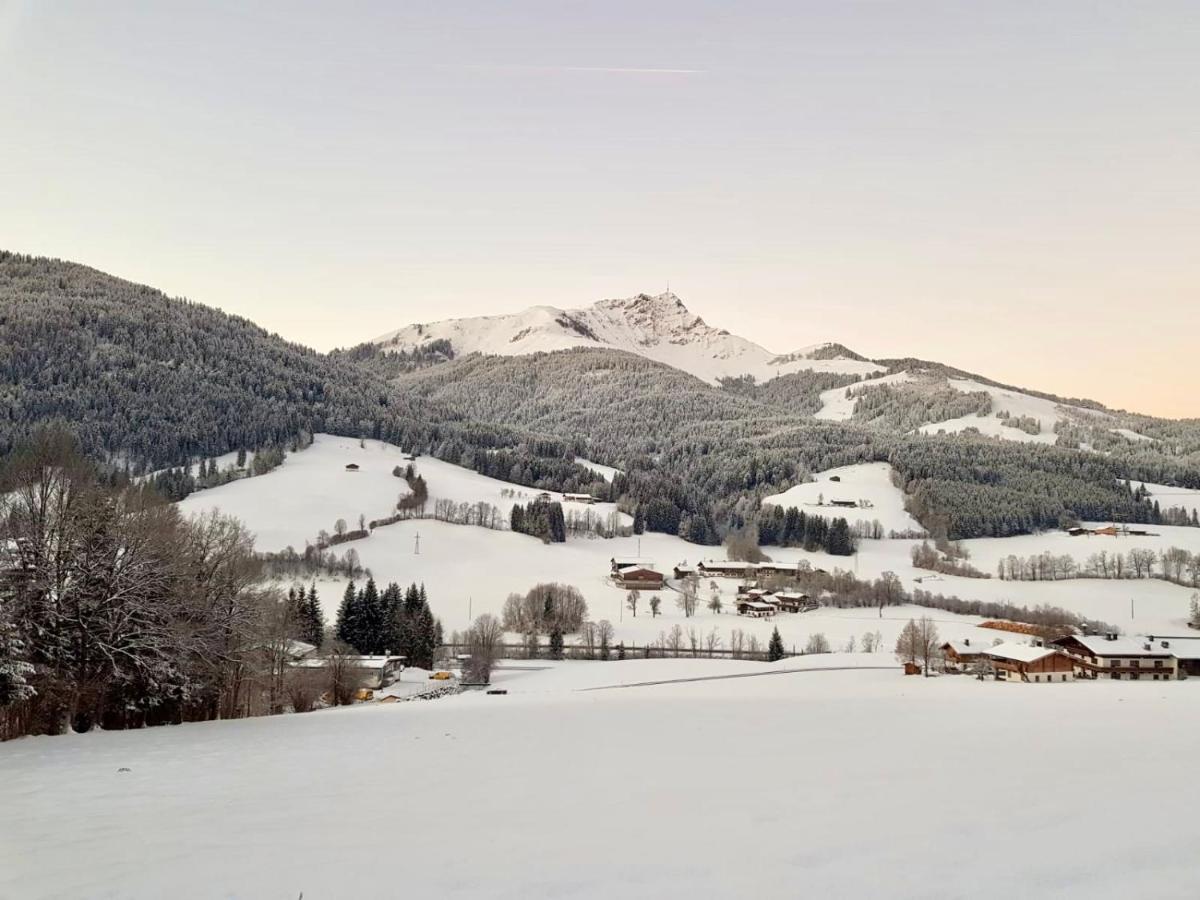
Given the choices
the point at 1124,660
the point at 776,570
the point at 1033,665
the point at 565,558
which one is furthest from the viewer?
the point at 565,558

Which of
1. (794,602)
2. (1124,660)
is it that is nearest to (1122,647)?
(1124,660)

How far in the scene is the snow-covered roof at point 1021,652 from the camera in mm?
47531

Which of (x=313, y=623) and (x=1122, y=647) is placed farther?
(x=313, y=623)

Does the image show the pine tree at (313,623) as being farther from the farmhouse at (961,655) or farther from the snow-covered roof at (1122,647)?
the snow-covered roof at (1122,647)

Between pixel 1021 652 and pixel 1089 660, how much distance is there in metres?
5.25

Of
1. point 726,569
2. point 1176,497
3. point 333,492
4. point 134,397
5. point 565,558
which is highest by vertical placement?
point 134,397

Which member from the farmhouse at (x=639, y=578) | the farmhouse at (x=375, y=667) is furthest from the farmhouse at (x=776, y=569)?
the farmhouse at (x=375, y=667)

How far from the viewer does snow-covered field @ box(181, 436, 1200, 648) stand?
3201 inches

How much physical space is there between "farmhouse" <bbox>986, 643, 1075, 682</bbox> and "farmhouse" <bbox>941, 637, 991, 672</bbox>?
3185mm

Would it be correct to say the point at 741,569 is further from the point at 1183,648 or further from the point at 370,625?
the point at 1183,648

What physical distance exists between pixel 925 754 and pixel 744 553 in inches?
4526

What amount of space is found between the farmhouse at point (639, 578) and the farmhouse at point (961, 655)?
150ft

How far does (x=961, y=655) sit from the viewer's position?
53.5 m

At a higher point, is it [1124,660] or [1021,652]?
[1021,652]
